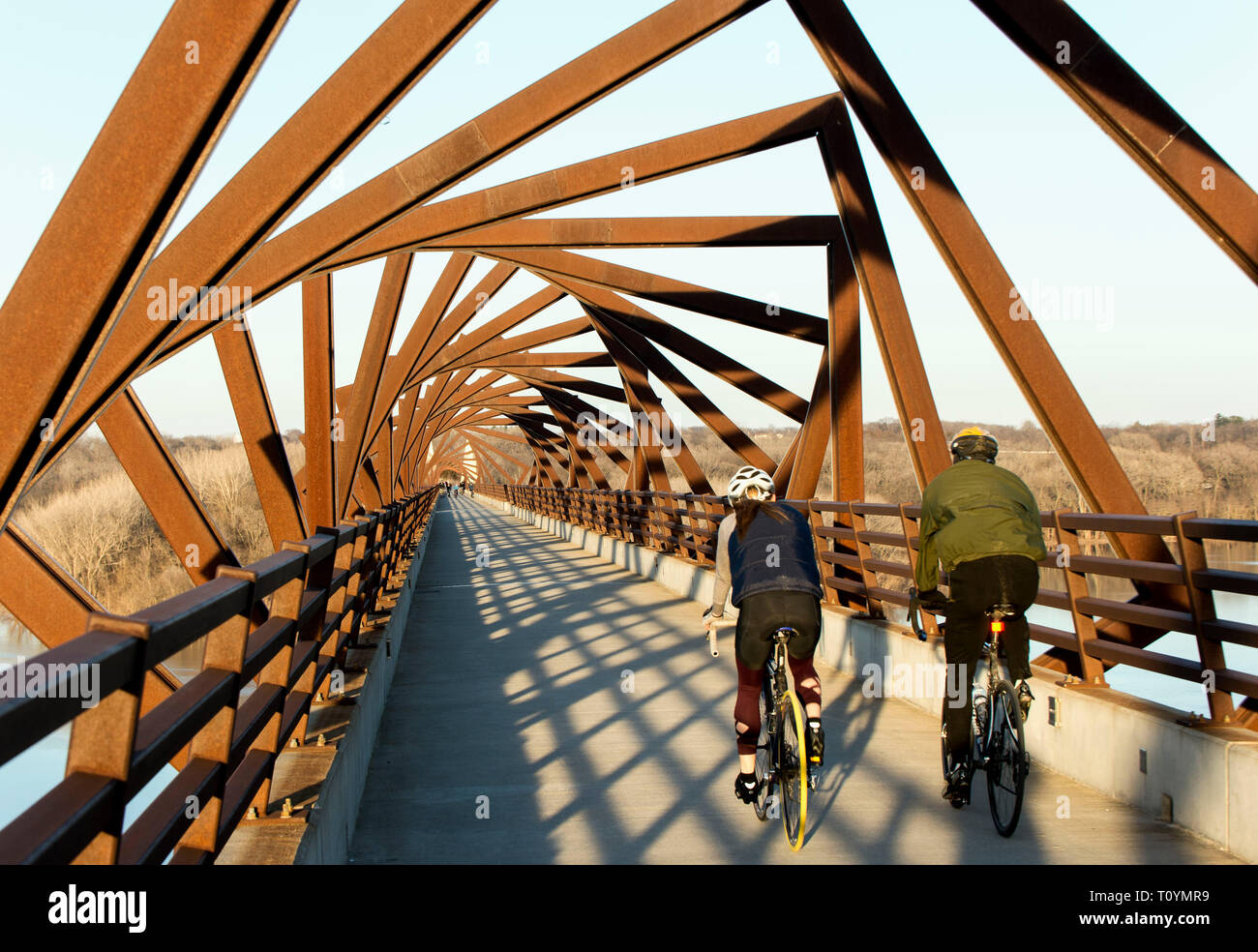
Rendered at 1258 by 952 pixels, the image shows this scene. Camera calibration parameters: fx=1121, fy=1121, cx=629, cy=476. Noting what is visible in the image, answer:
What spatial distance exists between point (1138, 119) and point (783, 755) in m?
4.78

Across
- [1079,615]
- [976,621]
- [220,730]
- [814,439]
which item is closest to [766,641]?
[976,621]

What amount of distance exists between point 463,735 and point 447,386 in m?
28.1

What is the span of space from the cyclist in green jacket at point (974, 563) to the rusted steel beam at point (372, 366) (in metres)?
7.57

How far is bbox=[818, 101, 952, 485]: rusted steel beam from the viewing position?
995 cm

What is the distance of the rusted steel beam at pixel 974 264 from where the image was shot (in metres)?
7.59

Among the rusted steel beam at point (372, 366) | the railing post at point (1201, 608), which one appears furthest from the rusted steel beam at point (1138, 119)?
the rusted steel beam at point (372, 366)

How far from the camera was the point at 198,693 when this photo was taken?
3025 millimetres

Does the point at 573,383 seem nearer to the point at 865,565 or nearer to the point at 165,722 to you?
the point at 865,565

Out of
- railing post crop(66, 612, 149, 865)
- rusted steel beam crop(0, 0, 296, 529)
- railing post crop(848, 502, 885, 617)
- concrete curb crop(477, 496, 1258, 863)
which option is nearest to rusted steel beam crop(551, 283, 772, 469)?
railing post crop(848, 502, 885, 617)

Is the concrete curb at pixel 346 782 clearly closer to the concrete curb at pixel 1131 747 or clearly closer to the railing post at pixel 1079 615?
the concrete curb at pixel 1131 747

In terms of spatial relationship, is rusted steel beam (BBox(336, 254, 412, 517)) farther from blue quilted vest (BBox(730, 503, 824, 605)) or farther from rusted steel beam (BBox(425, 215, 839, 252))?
blue quilted vest (BBox(730, 503, 824, 605))

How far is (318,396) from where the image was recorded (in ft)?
30.0

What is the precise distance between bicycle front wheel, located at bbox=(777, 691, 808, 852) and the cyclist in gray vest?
0.09 metres
